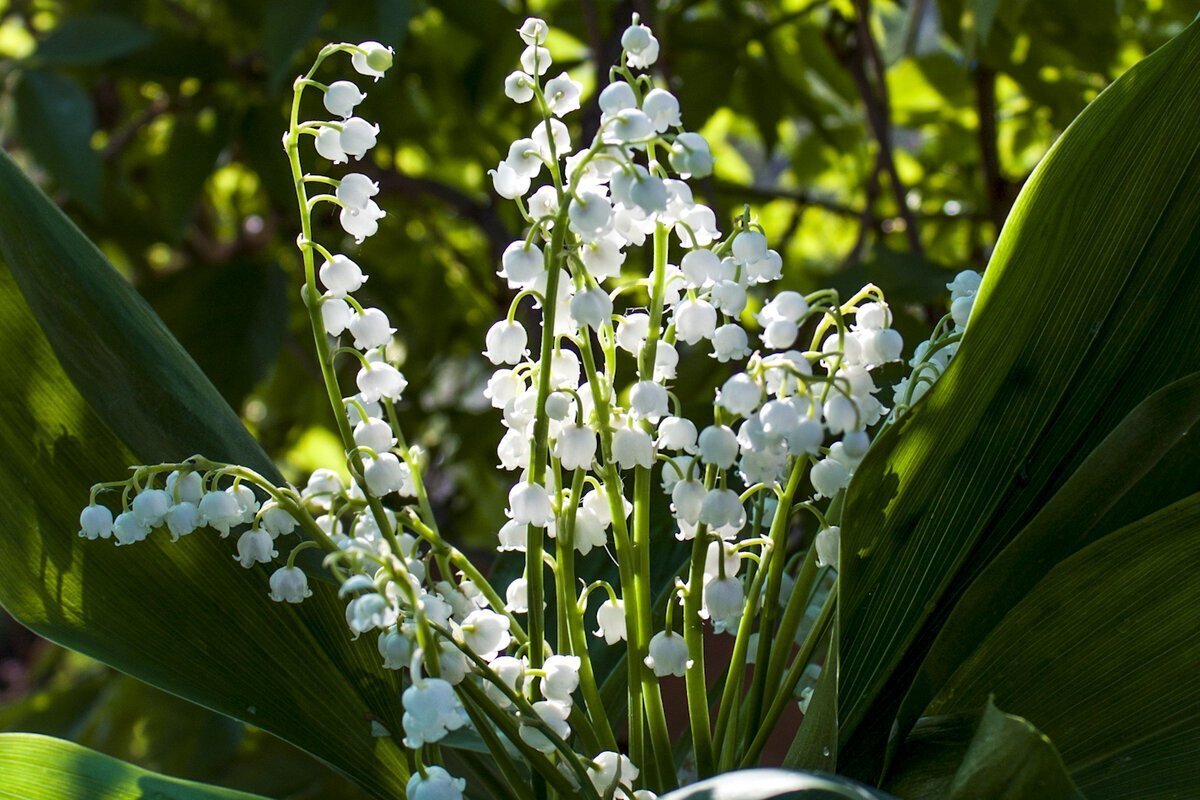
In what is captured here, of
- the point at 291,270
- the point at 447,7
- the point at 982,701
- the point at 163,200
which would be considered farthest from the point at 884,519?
the point at 291,270

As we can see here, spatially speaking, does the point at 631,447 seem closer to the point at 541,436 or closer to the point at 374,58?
the point at 541,436

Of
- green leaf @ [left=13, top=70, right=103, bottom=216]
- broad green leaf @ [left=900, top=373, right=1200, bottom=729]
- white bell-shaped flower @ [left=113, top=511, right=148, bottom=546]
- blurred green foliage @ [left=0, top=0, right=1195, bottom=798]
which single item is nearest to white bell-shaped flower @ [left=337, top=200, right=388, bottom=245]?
white bell-shaped flower @ [left=113, top=511, right=148, bottom=546]

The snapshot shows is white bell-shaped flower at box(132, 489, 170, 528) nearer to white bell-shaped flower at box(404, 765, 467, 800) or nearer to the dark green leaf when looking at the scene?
white bell-shaped flower at box(404, 765, 467, 800)

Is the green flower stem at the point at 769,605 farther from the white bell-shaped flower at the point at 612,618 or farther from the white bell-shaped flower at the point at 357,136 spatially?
the white bell-shaped flower at the point at 357,136

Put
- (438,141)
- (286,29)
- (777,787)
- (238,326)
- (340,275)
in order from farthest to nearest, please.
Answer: (438,141), (238,326), (286,29), (340,275), (777,787)

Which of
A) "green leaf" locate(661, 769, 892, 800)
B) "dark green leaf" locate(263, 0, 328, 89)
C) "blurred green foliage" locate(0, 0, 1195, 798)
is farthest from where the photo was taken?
"blurred green foliage" locate(0, 0, 1195, 798)

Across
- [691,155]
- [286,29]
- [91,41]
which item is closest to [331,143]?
[691,155]
